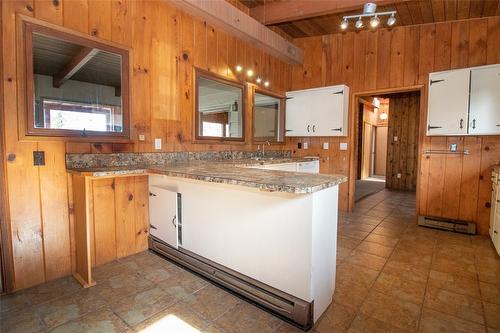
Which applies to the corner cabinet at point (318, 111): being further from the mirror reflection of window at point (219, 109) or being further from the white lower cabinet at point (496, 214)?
the white lower cabinet at point (496, 214)

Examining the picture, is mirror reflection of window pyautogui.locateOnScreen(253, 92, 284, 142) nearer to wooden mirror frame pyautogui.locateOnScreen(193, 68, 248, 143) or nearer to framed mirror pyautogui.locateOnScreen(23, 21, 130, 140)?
wooden mirror frame pyautogui.locateOnScreen(193, 68, 248, 143)

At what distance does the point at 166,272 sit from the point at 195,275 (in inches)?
10.4

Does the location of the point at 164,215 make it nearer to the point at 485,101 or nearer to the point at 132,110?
the point at 132,110

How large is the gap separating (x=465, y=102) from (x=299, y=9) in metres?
2.38

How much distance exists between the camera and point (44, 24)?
1897mm

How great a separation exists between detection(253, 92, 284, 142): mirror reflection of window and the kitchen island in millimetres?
2143

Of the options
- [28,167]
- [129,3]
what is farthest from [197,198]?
[129,3]

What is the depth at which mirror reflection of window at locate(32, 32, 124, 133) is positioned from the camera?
6.31 feet

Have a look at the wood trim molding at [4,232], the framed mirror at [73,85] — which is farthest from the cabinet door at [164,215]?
the wood trim molding at [4,232]

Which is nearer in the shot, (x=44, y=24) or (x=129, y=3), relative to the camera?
(x=44, y=24)

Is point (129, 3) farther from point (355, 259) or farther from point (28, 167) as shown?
point (355, 259)

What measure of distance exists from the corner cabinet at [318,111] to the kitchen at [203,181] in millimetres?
49

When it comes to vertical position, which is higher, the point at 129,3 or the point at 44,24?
the point at 129,3

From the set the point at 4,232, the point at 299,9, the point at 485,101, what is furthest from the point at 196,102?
the point at 485,101
